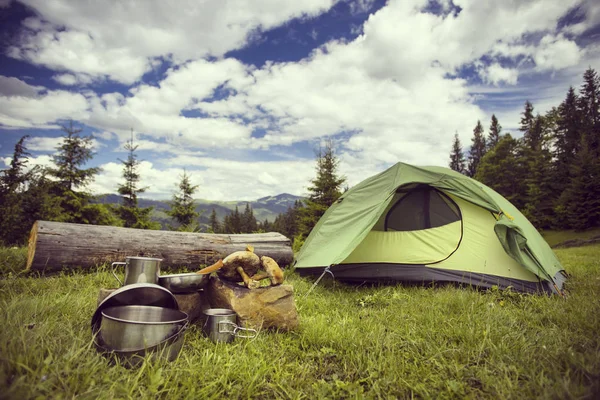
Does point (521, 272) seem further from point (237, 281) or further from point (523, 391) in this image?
point (237, 281)

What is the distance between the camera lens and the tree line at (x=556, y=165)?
26.5m

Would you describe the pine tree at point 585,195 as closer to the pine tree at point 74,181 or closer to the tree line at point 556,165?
the tree line at point 556,165

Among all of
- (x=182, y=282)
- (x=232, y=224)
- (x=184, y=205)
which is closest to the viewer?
(x=182, y=282)

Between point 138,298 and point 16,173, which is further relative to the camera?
point 16,173

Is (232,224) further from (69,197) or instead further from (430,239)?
(430,239)

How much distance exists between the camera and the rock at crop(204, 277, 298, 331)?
126 inches

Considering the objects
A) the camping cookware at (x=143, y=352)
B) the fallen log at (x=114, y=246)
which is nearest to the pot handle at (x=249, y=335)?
the camping cookware at (x=143, y=352)

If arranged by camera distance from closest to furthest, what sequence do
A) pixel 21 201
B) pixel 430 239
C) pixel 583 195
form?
pixel 430 239 → pixel 21 201 → pixel 583 195

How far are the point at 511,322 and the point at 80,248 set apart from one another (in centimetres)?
629

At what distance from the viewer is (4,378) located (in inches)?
63.2

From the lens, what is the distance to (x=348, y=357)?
2.69 meters

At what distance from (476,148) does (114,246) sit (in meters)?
66.0

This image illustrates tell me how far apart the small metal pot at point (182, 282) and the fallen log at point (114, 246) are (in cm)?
274

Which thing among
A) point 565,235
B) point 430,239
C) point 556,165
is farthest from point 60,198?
point 556,165
